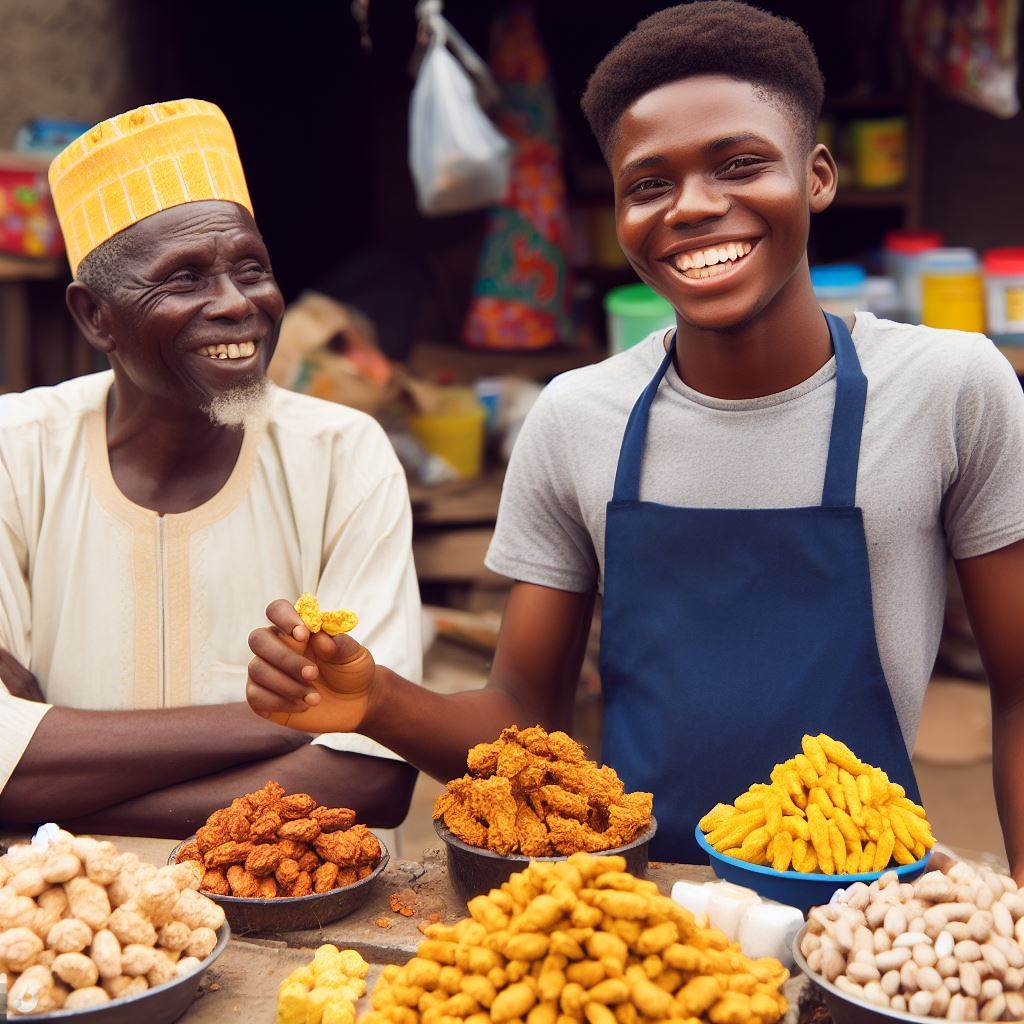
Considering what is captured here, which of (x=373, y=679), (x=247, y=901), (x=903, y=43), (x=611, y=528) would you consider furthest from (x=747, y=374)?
(x=903, y=43)

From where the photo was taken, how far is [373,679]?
2.22 m

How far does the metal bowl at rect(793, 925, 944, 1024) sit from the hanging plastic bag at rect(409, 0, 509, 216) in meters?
4.11

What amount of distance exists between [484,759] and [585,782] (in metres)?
0.15

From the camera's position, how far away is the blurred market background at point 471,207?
5324mm

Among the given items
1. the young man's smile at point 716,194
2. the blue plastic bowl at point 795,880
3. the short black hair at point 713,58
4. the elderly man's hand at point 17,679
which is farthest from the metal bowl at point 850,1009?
the elderly man's hand at point 17,679

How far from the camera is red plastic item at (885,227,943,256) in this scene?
5.76 metres

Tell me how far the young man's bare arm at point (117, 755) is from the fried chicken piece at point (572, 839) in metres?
0.81

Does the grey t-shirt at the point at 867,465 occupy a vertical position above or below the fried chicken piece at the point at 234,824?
above

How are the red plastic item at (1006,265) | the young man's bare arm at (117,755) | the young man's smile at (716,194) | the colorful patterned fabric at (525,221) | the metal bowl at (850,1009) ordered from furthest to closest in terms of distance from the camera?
the colorful patterned fabric at (525,221) < the red plastic item at (1006,265) < the young man's bare arm at (117,755) < the young man's smile at (716,194) < the metal bowl at (850,1009)

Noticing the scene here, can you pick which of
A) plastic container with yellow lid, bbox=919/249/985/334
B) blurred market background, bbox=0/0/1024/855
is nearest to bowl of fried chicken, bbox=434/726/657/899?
blurred market background, bbox=0/0/1024/855

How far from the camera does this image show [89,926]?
169 centimetres

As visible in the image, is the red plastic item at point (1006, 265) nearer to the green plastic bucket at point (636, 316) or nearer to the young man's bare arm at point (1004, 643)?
the green plastic bucket at point (636, 316)

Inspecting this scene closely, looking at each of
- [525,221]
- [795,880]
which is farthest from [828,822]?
[525,221]

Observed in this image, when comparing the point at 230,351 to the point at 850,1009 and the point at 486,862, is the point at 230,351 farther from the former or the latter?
the point at 850,1009
